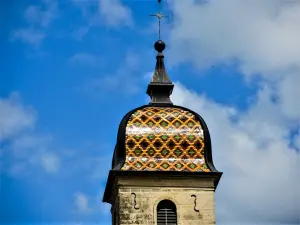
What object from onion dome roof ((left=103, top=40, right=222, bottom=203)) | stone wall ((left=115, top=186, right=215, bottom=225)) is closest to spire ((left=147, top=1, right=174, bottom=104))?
onion dome roof ((left=103, top=40, right=222, bottom=203))

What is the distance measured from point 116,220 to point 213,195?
3149 millimetres

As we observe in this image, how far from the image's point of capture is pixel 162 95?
3216 cm

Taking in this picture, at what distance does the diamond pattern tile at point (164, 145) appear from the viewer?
2945 cm

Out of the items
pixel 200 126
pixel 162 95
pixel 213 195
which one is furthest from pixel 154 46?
pixel 213 195

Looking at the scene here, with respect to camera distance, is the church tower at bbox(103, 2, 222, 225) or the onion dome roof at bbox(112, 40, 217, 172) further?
the onion dome roof at bbox(112, 40, 217, 172)

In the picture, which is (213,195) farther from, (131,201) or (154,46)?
(154,46)

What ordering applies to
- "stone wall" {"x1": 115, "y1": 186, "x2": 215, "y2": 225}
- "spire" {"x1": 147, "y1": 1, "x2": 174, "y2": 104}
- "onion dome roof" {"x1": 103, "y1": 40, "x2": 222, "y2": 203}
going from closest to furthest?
"stone wall" {"x1": 115, "y1": 186, "x2": 215, "y2": 225} < "onion dome roof" {"x1": 103, "y1": 40, "x2": 222, "y2": 203} < "spire" {"x1": 147, "y1": 1, "x2": 174, "y2": 104}

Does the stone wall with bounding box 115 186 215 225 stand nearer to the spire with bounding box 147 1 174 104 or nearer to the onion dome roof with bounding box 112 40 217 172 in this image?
the onion dome roof with bounding box 112 40 217 172

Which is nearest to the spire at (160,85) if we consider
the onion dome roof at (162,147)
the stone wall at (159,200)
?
the onion dome roof at (162,147)

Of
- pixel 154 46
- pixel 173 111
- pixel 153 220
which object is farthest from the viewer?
pixel 154 46

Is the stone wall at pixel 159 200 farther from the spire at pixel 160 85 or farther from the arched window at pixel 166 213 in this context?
the spire at pixel 160 85

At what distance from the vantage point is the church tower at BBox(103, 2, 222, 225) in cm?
2897

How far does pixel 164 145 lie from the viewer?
2969 cm

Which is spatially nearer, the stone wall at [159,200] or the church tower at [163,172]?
the stone wall at [159,200]
